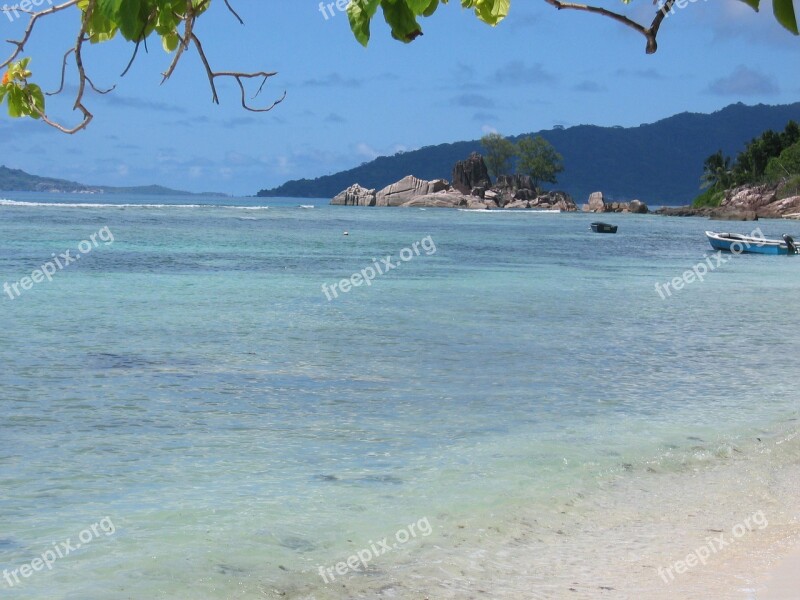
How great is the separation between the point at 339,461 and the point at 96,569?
2959 millimetres

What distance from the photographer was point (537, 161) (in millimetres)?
172125

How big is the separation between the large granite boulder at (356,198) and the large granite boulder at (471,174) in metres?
15.9

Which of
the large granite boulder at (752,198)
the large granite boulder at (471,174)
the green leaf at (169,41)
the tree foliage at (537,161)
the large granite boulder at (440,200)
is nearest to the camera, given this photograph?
the green leaf at (169,41)

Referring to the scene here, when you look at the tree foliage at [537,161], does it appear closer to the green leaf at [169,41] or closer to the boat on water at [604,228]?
the boat on water at [604,228]

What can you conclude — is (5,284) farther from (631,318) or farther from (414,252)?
(414,252)

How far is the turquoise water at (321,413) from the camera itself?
685 cm

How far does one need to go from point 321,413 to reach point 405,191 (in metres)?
161

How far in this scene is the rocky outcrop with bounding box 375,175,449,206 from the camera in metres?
170

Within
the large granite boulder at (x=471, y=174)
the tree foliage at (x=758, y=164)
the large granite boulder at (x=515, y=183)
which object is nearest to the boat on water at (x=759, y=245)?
the tree foliage at (x=758, y=164)

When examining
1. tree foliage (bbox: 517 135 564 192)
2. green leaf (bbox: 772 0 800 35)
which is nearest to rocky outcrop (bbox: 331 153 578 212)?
tree foliage (bbox: 517 135 564 192)

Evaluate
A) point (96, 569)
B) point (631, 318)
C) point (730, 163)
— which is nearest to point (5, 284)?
point (631, 318)

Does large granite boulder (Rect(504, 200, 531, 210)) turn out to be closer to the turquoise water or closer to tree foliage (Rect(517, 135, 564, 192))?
tree foliage (Rect(517, 135, 564, 192))

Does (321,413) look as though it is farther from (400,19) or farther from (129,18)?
(129,18)

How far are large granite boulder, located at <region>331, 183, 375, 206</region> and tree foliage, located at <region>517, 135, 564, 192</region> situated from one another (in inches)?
1107
